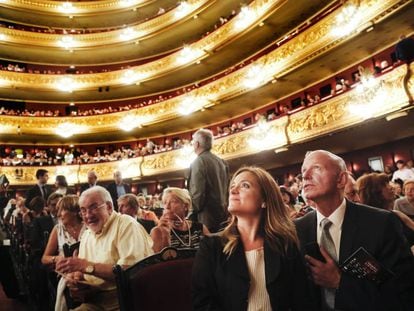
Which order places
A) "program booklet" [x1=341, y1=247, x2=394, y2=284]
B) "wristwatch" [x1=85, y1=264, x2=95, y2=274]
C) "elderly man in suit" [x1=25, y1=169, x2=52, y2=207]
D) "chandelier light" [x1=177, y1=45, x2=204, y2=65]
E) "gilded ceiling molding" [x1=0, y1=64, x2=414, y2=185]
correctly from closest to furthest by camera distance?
1. "program booklet" [x1=341, y1=247, x2=394, y2=284]
2. "wristwatch" [x1=85, y1=264, x2=95, y2=274]
3. "elderly man in suit" [x1=25, y1=169, x2=52, y2=207]
4. "gilded ceiling molding" [x1=0, y1=64, x2=414, y2=185]
5. "chandelier light" [x1=177, y1=45, x2=204, y2=65]

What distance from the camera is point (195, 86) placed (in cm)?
1762

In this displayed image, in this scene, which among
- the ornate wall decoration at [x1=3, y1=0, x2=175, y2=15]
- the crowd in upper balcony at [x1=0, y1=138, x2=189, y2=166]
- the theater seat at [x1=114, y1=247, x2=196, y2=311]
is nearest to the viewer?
the theater seat at [x1=114, y1=247, x2=196, y2=311]

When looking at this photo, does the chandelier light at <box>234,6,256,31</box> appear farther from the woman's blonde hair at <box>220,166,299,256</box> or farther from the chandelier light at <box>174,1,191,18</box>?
the woman's blonde hair at <box>220,166,299,256</box>

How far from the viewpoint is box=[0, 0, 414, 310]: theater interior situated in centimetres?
952

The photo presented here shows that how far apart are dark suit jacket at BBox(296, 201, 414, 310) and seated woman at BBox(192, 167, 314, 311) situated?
0.18 metres

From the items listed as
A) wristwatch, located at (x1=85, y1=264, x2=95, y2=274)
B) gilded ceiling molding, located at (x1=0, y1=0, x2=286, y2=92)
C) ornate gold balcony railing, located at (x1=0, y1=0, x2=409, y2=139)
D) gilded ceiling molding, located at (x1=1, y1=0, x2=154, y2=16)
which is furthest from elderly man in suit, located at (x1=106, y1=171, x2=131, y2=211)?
gilded ceiling molding, located at (x1=1, y1=0, x2=154, y2=16)

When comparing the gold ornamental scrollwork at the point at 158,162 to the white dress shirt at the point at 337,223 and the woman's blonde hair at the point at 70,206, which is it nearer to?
the woman's blonde hair at the point at 70,206

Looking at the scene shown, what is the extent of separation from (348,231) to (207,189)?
2150 millimetres

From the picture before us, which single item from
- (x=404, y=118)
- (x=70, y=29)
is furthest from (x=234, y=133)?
(x=70, y=29)

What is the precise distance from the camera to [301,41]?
1129cm

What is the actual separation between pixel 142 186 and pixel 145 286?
18.2 metres

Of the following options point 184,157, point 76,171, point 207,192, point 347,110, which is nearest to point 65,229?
point 207,192

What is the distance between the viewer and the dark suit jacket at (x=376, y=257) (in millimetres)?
1332

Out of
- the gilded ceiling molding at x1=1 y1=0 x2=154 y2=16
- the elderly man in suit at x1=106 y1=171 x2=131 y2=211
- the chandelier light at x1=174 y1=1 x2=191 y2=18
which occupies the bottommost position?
the elderly man in suit at x1=106 y1=171 x2=131 y2=211
